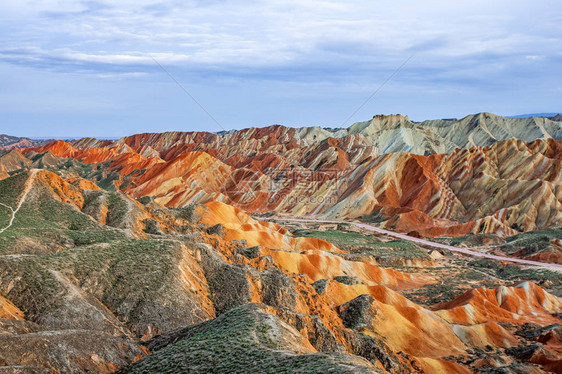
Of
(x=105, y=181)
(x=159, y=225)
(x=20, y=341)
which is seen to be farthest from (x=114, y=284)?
(x=105, y=181)

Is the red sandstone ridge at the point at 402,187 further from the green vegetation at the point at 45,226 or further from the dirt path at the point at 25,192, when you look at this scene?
the dirt path at the point at 25,192

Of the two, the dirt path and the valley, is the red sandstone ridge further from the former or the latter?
the dirt path

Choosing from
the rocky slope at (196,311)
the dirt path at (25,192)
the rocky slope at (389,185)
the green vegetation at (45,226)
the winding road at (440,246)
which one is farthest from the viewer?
the rocky slope at (389,185)

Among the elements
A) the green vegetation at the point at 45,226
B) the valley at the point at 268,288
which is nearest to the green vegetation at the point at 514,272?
the valley at the point at 268,288

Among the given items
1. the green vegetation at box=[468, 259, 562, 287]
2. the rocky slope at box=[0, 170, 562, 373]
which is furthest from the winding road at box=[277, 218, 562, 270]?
the rocky slope at box=[0, 170, 562, 373]

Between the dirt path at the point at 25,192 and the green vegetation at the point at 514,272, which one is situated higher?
the dirt path at the point at 25,192

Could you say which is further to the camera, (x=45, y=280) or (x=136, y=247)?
(x=136, y=247)

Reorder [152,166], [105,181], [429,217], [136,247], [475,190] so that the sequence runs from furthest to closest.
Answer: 1. [152,166]
2. [105,181]
3. [475,190]
4. [429,217]
5. [136,247]

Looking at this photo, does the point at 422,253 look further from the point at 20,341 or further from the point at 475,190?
the point at 20,341

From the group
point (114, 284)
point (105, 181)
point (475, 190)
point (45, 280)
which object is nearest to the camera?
point (45, 280)
